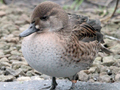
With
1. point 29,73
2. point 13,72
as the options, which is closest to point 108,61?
point 29,73

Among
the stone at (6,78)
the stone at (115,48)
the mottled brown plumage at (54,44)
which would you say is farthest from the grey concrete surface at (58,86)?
the stone at (115,48)

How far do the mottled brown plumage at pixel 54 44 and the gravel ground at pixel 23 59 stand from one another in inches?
31.1

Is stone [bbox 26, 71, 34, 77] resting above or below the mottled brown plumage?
below

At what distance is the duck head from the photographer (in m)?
3.48

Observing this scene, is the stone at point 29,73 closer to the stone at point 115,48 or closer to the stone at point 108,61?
the stone at point 108,61

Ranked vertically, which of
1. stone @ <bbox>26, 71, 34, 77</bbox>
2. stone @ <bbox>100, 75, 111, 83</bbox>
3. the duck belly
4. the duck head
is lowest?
stone @ <bbox>100, 75, 111, 83</bbox>

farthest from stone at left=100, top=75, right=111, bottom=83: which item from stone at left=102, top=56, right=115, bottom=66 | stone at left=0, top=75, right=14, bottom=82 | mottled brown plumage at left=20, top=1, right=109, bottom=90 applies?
stone at left=0, top=75, right=14, bottom=82

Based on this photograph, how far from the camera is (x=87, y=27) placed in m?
4.08

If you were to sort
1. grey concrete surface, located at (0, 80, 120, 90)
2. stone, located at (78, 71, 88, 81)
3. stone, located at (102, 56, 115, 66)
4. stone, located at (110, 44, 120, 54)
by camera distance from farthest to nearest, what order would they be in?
stone, located at (110, 44, 120, 54) < stone, located at (102, 56, 115, 66) < stone, located at (78, 71, 88, 81) < grey concrete surface, located at (0, 80, 120, 90)

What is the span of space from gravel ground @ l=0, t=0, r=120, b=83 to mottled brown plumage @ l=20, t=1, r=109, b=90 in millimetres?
790

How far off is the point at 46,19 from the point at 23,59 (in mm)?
1640

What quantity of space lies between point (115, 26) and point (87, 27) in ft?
8.40

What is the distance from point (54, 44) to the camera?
336 cm

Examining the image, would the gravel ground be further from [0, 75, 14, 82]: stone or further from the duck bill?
the duck bill
